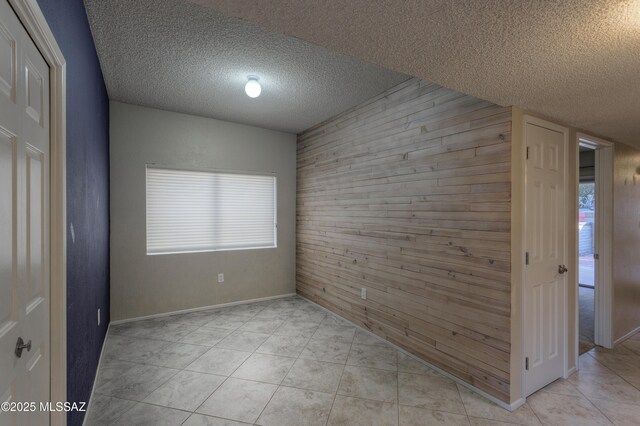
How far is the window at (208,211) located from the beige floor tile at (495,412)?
10.9 ft

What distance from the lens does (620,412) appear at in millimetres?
2057

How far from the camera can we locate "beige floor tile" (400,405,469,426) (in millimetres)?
1920

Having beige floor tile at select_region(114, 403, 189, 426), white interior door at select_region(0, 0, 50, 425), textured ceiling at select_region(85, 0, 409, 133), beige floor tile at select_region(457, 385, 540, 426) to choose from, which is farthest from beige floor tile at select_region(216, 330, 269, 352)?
textured ceiling at select_region(85, 0, 409, 133)

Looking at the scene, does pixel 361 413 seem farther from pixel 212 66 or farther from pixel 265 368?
pixel 212 66

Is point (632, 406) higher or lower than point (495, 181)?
lower

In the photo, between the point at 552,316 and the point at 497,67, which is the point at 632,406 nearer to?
the point at 552,316

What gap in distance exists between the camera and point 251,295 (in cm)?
445

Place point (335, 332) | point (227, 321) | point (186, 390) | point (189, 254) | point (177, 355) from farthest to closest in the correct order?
point (189, 254)
point (227, 321)
point (335, 332)
point (177, 355)
point (186, 390)

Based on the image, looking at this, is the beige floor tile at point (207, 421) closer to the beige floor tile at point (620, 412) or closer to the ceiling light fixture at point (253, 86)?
the beige floor tile at point (620, 412)

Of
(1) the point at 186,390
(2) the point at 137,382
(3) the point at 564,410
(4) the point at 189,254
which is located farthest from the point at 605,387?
(4) the point at 189,254

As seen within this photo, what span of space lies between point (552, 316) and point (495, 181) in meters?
1.32

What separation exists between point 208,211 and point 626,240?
208 inches

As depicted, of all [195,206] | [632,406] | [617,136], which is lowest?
[632,406]

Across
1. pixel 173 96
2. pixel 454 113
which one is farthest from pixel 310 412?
pixel 173 96
